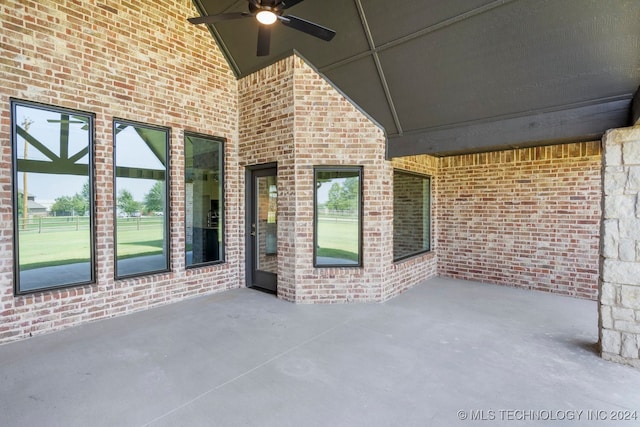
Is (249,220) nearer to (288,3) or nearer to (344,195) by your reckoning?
(344,195)

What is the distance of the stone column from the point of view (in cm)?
293

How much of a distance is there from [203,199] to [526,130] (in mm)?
4754

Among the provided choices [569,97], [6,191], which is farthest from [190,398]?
[569,97]

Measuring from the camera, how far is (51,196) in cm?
390

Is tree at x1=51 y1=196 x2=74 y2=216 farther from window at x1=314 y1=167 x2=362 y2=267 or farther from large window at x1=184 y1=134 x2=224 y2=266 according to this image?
window at x1=314 y1=167 x2=362 y2=267

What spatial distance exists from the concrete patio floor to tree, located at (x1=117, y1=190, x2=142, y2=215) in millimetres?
1506

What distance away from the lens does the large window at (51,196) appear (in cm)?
365

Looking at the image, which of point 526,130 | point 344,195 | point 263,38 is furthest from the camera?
point 344,195

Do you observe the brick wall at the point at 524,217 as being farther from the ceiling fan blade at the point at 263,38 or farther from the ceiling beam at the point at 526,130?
the ceiling fan blade at the point at 263,38

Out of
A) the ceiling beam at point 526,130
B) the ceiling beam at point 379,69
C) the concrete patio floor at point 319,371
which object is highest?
the ceiling beam at point 379,69

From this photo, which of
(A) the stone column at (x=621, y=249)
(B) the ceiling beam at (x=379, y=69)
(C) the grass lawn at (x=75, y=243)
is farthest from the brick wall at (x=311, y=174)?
(A) the stone column at (x=621, y=249)

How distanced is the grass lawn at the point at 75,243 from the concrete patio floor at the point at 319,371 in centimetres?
90

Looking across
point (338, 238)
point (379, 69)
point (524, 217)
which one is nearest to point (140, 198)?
point (338, 238)

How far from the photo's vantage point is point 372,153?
483 centimetres
